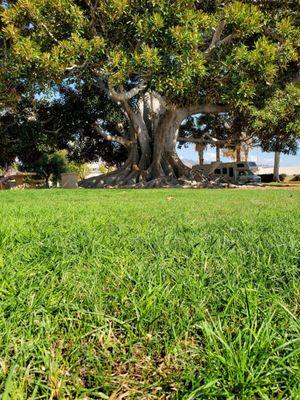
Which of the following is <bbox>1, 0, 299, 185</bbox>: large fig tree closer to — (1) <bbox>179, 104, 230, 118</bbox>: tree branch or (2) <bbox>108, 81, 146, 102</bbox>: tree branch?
(2) <bbox>108, 81, 146, 102</bbox>: tree branch

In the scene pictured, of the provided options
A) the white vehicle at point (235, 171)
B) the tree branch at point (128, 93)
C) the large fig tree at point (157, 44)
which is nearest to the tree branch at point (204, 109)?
the large fig tree at point (157, 44)

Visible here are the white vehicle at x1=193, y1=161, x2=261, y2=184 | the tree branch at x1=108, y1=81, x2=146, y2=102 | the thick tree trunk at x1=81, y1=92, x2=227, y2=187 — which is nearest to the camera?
the tree branch at x1=108, y1=81, x2=146, y2=102

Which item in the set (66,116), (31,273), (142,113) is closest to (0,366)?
(31,273)

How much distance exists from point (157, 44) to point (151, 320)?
15446mm

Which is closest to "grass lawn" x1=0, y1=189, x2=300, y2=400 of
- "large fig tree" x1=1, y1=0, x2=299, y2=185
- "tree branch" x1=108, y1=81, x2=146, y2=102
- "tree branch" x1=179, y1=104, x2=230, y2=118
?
"large fig tree" x1=1, y1=0, x2=299, y2=185

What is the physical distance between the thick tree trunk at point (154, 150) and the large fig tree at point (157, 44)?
10.5ft

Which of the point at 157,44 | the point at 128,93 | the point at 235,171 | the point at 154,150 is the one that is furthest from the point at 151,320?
the point at 235,171

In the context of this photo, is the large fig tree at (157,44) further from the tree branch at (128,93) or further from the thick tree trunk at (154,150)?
the thick tree trunk at (154,150)

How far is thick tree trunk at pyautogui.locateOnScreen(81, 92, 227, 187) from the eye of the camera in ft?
71.9

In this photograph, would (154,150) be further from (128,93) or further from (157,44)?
(157,44)

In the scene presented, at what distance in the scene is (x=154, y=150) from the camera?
73.5 feet

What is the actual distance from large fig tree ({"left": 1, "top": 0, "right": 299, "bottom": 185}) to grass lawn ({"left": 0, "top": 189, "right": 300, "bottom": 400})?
42.4 feet

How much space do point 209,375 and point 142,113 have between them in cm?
2339

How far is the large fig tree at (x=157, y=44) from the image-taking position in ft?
48.2
